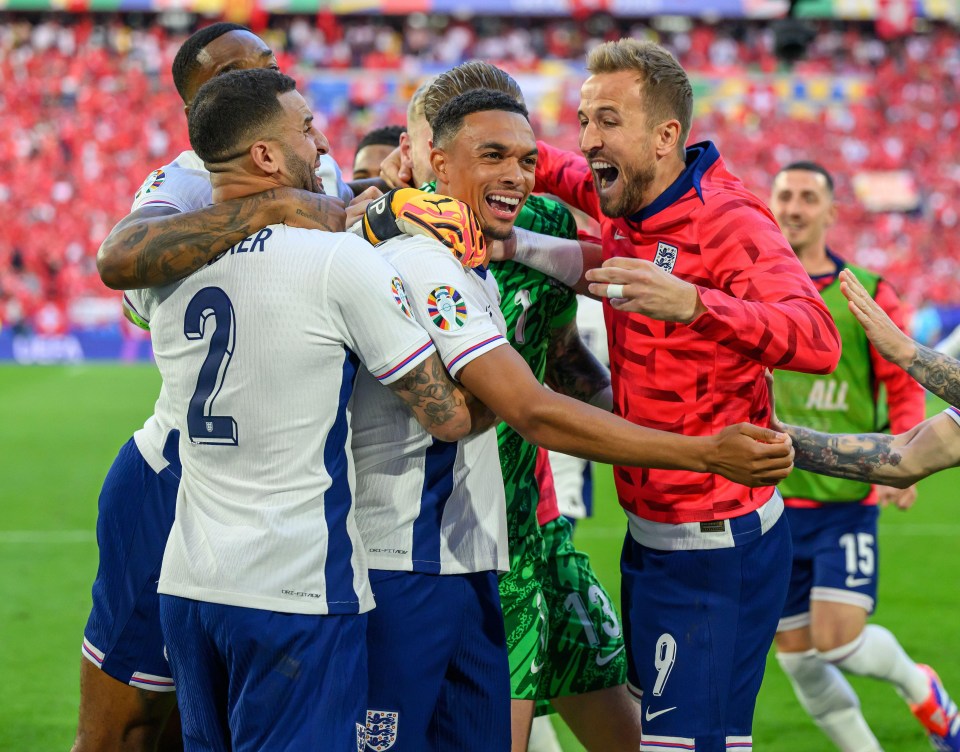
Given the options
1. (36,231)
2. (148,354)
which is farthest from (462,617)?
(36,231)

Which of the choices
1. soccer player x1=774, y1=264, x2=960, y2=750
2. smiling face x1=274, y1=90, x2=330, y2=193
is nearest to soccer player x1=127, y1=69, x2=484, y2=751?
smiling face x1=274, y1=90, x2=330, y2=193

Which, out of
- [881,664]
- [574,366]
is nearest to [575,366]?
[574,366]

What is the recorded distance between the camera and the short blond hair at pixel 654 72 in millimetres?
3383

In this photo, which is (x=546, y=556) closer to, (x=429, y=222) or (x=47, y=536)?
(x=429, y=222)

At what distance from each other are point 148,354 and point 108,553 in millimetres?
21490

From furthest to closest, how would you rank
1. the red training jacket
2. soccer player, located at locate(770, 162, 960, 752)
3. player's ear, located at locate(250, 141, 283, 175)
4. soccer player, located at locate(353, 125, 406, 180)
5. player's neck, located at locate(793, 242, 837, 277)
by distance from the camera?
1. player's neck, located at locate(793, 242, 837, 277)
2. soccer player, located at locate(353, 125, 406, 180)
3. soccer player, located at locate(770, 162, 960, 752)
4. the red training jacket
5. player's ear, located at locate(250, 141, 283, 175)

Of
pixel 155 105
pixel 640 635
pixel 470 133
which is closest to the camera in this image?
pixel 470 133

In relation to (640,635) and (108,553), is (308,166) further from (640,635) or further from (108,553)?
(640,635)

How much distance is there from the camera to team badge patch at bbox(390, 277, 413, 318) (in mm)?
2637

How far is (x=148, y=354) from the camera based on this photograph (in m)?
24.3

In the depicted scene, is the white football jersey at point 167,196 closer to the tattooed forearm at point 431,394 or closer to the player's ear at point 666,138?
the tattooed forearm at point 431,394

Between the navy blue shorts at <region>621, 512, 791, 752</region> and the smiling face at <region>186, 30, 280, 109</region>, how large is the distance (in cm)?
197

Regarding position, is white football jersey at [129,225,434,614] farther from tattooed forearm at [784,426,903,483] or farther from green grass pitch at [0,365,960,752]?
green grass pitch at [0,365,960,752]

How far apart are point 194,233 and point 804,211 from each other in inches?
153
